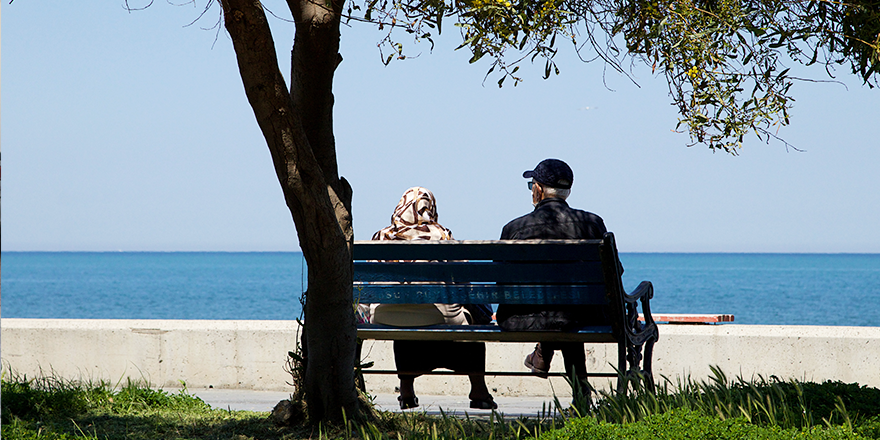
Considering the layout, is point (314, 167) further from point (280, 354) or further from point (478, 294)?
point (280, 354)

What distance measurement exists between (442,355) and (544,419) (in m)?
1.50

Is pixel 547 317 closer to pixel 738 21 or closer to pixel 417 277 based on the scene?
pixel 417 277

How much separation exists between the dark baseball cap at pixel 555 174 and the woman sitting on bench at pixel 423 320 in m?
0.77

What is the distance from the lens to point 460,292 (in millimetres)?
4410

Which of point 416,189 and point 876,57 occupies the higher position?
point 876,57

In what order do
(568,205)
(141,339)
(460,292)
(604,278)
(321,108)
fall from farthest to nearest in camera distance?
1. (141,339)
2. (568,205)
3. (460,292)
4. (604,278)
5. (321,108)

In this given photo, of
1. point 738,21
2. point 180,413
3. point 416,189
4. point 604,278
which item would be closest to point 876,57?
point 738,21

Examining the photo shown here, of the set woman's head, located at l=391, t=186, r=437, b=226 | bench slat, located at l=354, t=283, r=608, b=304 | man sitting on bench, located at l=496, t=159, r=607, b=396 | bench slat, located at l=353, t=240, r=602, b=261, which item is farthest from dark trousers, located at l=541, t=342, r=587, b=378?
woman's head, located at l=391, t=186, r=437, b=226

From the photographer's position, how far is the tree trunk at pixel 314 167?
3.26 metres

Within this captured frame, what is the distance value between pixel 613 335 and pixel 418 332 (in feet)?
3.42

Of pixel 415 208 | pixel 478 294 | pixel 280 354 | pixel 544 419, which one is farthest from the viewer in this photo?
pixel 280 354

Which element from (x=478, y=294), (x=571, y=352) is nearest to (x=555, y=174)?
(x=478, y=294)

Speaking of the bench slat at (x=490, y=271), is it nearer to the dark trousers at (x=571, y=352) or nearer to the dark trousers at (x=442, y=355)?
the dark trousers at (x=571, y=352)

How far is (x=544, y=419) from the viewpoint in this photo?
3809mm
